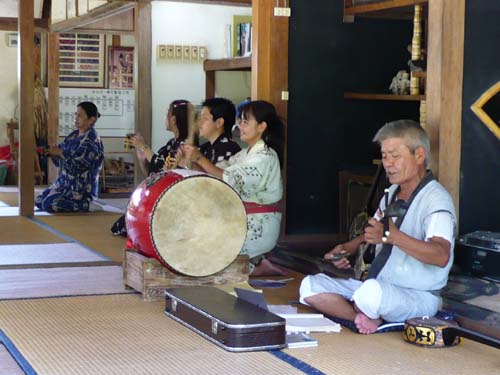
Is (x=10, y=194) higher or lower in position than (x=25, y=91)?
lower

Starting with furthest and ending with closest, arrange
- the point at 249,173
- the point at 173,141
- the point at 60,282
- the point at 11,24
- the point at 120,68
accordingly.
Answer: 1. the point at 120,68
2. the point at 11,24
3. the point at 173,141
4. the point at 249,173
5. the point at 60,282

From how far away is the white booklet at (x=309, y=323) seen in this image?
12.4 ft

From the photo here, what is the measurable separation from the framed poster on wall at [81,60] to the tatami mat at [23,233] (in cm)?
386

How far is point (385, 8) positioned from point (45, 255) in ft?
8.31

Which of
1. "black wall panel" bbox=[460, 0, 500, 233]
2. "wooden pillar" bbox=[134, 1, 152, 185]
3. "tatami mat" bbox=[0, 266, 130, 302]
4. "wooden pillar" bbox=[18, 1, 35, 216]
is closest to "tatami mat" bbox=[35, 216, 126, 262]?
"wooden pillar" bbox=[18, 1, 35, 216]

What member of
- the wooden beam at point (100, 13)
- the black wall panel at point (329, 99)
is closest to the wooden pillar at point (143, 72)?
the wooden beam at point (100, 13)

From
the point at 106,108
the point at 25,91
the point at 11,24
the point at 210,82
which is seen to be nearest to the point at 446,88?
the point at 25,91

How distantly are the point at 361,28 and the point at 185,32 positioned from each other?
4.29 meters

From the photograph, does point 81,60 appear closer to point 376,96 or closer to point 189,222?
point 376,96

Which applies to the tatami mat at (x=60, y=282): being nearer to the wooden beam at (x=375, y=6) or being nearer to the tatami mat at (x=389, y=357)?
the tatami mat at (x=389, y=357)

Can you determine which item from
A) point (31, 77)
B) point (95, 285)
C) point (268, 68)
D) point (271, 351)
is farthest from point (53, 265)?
point (31, 77)

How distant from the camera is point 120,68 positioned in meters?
11.6

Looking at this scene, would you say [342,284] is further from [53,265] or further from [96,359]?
[53,265]

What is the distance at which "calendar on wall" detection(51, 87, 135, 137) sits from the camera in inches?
437
